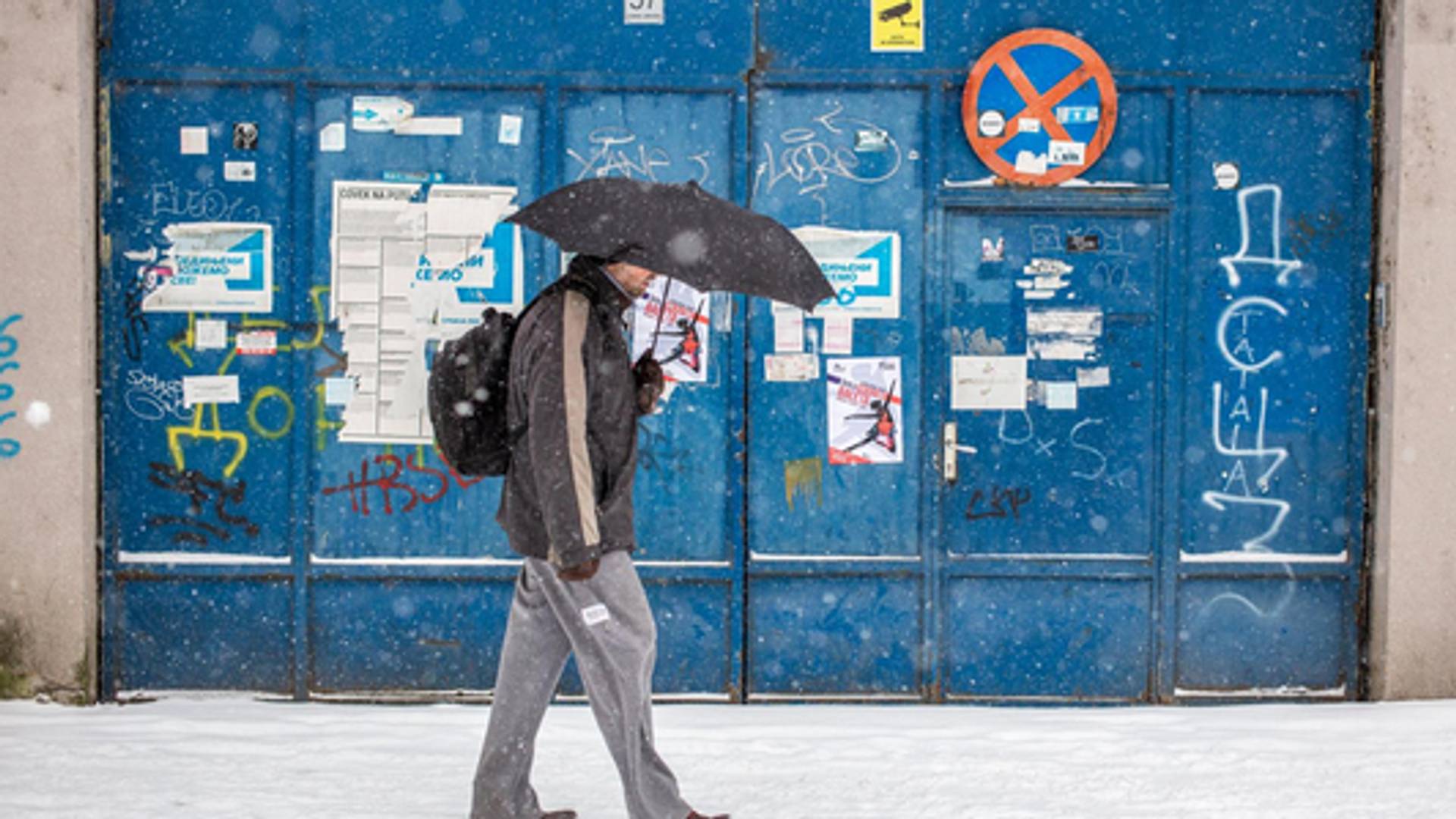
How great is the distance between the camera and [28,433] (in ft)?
20.4

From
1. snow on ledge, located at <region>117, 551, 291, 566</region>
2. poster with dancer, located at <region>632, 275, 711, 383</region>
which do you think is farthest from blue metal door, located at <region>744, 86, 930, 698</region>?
snow on ledge, located at <region>117, 551, 291, 566</region>

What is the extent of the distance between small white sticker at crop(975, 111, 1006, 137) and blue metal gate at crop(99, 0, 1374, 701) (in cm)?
11

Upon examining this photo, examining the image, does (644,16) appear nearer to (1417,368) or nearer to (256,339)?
(256,339)

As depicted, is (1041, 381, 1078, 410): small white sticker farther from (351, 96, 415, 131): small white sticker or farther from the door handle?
(351, 96, 415, 131): small white sticker

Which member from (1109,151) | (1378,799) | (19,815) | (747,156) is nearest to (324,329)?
(747,156)

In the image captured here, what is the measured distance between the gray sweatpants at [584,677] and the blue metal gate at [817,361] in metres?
2.00

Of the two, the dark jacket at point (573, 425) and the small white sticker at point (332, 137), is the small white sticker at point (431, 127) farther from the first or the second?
the dark jacket at point (573, 425)

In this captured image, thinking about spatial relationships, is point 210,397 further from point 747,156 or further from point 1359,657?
point 1359,657

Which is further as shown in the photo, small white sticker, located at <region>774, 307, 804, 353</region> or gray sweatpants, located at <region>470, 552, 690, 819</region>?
small white sticker, located at <region>774, 307, 804, 353</region>

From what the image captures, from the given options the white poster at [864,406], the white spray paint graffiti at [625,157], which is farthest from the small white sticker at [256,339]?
the white poster at [864,406]

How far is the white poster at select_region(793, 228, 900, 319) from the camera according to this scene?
6.43 meters

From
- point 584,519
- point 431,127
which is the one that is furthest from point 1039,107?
point 584,519

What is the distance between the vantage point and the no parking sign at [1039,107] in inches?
250

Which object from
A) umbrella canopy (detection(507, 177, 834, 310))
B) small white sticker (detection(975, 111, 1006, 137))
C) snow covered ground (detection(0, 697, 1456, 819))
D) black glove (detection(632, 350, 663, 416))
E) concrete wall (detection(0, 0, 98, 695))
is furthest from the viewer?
small white sticker (detection(975, 111, 1006, 137))
